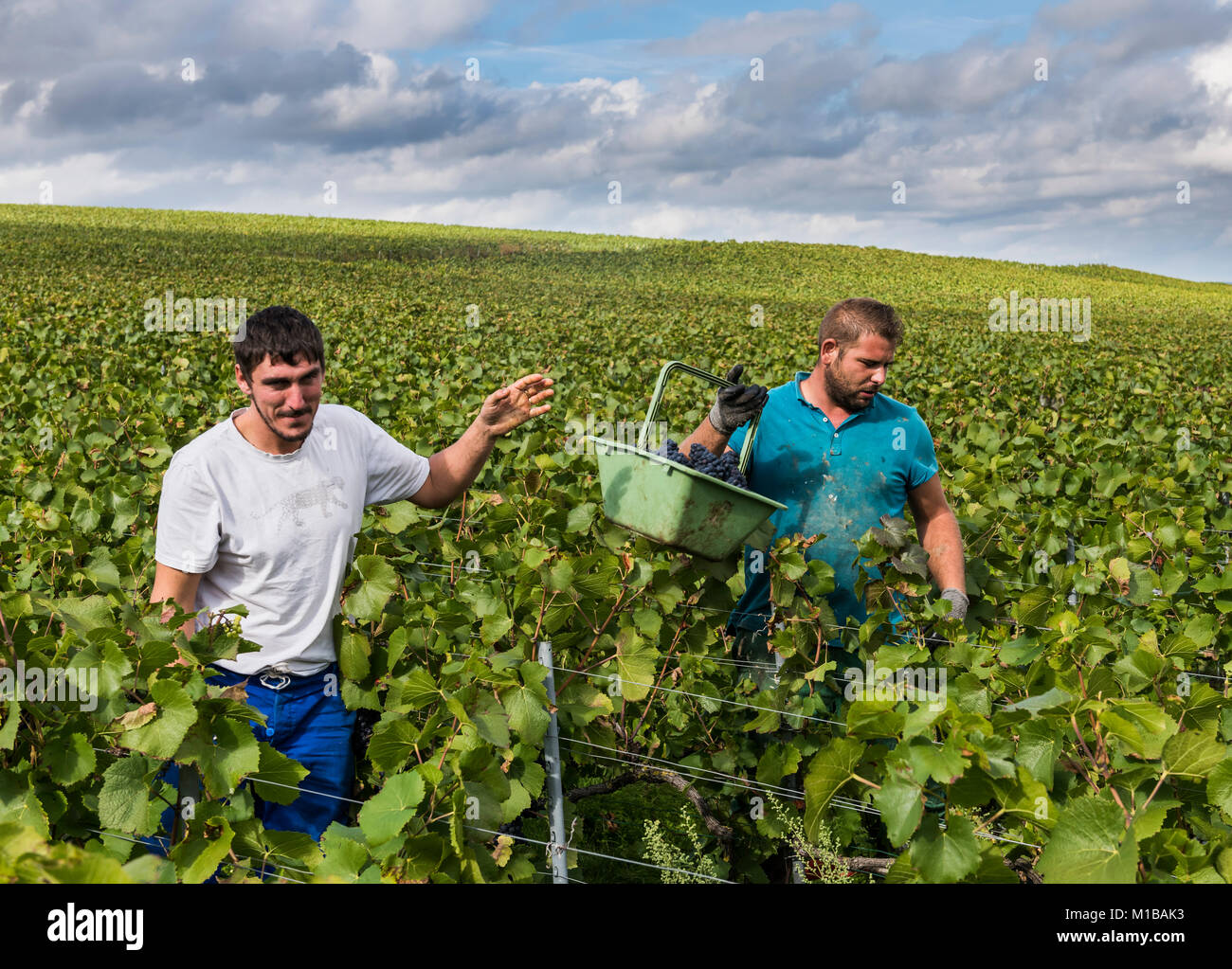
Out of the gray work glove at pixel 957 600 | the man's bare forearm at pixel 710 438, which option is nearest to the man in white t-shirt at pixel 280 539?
the man's bare forearm at pixel 710 438

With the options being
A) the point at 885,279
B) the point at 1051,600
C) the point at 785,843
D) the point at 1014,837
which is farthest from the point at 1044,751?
the point at 885,279

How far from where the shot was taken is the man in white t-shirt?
231cm

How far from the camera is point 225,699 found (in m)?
1.72

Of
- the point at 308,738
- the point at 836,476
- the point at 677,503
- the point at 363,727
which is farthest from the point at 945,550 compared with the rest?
the point at 308,738

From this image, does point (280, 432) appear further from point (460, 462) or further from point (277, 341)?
point (460, 462)

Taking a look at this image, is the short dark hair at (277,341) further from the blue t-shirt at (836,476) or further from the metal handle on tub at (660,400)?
the blue t-shirt at (836,476)

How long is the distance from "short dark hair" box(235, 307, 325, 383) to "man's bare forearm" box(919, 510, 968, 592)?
6.17 ft

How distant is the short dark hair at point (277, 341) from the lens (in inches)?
92.0

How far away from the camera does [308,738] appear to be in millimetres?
2482

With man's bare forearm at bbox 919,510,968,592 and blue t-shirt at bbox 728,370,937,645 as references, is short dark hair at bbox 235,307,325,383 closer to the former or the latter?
blue t-shirt at bbox 728,370,937,645

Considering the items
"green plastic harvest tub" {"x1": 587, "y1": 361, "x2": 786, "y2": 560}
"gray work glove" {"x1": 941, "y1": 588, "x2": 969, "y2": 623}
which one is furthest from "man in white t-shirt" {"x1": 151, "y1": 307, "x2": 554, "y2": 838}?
"gray work glove" {"x1": 941, "y1": 588, "x2": 969, "y2": 623}

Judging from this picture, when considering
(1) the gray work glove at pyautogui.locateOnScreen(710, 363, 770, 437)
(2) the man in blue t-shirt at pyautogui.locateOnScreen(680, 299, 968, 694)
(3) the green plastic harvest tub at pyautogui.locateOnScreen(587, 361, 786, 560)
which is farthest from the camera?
(2) the man in blue t-shirt at pyautogui.locateOnScreen(680, 299, 968, 694)

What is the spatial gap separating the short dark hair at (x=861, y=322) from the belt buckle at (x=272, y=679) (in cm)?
177

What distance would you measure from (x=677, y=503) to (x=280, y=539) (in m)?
0.97
